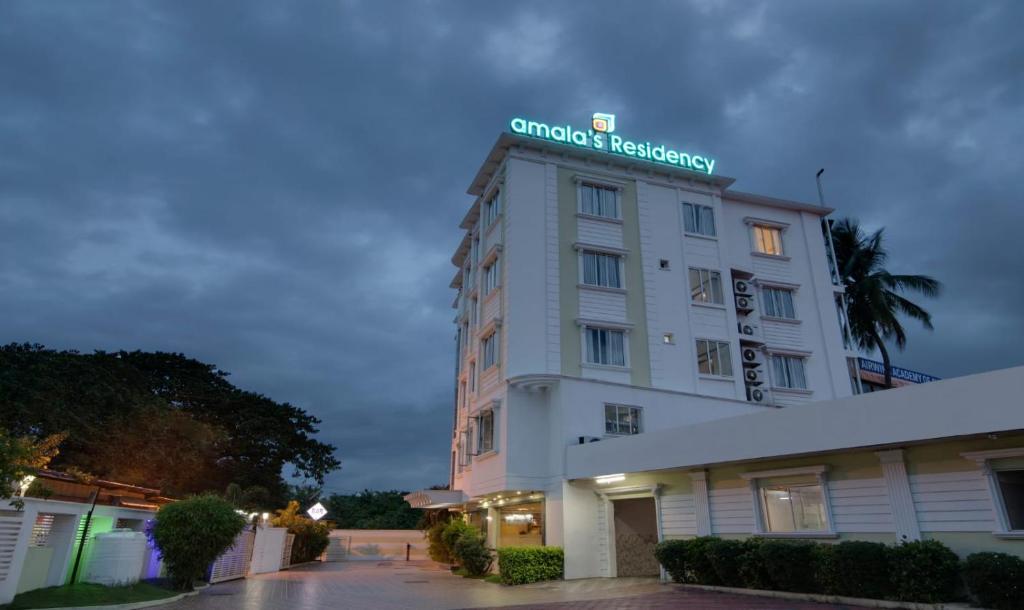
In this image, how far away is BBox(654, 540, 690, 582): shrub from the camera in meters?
15.8

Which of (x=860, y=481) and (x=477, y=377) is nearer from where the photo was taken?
(x=860, y=481)

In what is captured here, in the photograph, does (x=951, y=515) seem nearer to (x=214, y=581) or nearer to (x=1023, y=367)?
(x=1023, y=367)

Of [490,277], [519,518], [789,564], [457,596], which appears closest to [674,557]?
[789,564]

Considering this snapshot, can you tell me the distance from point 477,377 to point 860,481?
15291mm

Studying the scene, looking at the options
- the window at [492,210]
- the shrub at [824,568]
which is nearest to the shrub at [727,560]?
the shrub at [824,568]

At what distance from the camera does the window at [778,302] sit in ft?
89.1

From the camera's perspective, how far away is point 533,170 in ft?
82.7

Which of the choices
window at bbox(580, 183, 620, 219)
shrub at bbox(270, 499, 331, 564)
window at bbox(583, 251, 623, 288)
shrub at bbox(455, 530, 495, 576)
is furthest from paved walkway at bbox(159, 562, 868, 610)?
window at bbox(580, 183, 620, 219)

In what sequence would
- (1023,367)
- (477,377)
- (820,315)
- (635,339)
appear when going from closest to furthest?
(1023,367) < (635,339) < (477,377) < (820,315)

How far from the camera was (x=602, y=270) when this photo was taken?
967 inches

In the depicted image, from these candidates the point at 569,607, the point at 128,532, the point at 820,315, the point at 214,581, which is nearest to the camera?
the point at 569,607

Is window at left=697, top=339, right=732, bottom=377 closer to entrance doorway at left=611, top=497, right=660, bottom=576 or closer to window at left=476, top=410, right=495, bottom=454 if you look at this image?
entrance doorway at left=611, top=497, right=660, bottom=576

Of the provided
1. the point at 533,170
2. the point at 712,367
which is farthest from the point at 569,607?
the point at 533,170

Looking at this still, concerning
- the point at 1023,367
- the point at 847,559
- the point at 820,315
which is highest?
the point at 820,315
